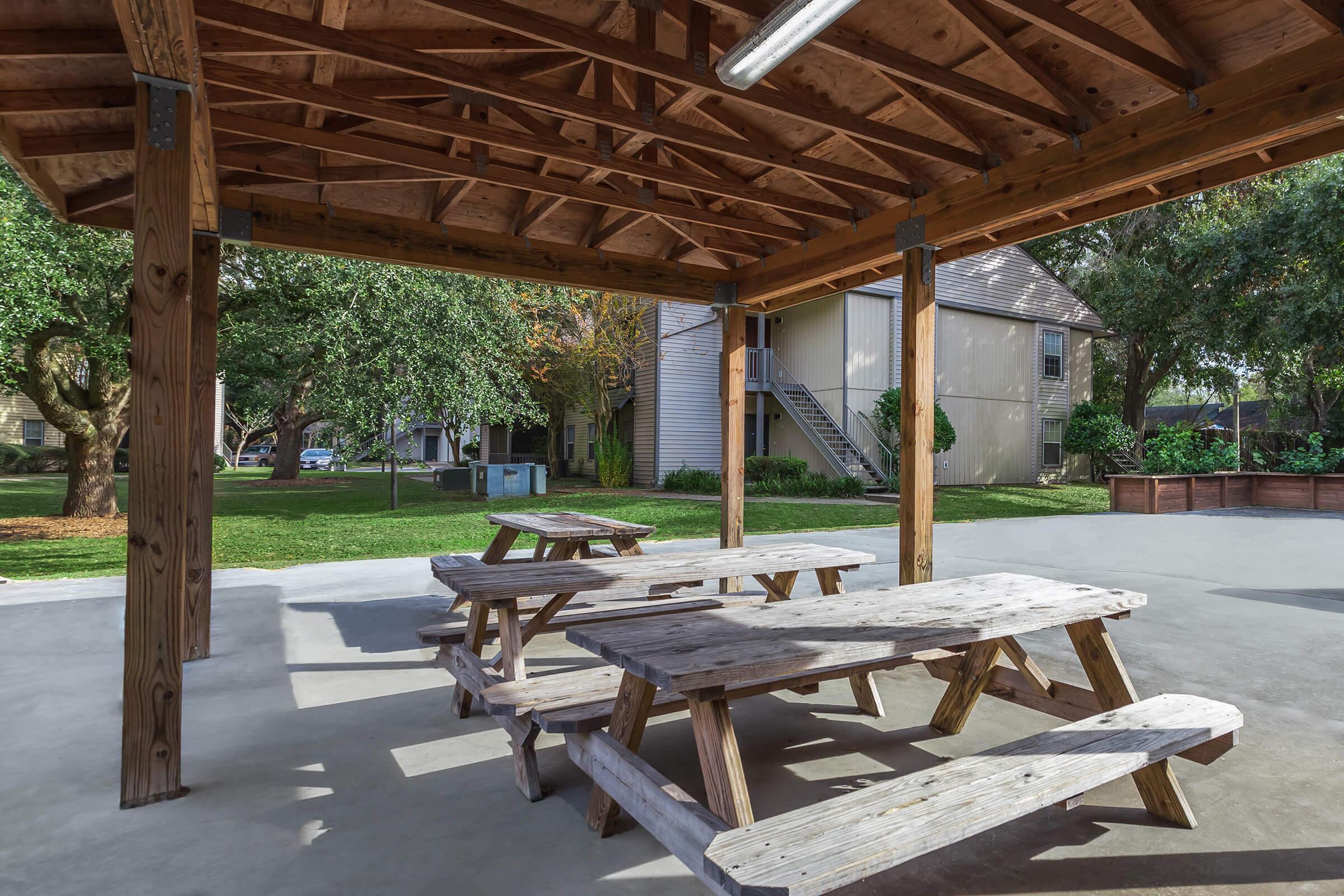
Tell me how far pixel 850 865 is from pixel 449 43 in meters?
3.86

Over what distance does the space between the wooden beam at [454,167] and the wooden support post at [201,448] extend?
41.3 inches

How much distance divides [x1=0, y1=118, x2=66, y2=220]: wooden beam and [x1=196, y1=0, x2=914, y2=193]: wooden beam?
4.60ft

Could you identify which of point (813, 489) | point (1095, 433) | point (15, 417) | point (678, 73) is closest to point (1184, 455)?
point (1095, 433)

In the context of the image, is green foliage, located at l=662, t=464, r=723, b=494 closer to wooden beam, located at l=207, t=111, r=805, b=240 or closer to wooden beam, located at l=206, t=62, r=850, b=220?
wooden beam, located at l=207, t=111, r=805, b=240

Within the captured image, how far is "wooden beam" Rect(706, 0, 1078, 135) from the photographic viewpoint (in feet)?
10.1

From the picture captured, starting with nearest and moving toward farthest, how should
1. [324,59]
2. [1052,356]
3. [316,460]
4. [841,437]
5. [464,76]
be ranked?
[464,76], [324,59], [841,437], [1052,356], [316,460]

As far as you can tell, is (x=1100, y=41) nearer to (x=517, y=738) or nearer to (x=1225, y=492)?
(x=517, y=738)

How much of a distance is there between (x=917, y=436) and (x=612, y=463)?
14.3 meters

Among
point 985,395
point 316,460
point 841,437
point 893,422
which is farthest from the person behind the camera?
point 316,460

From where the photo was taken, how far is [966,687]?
333 cm

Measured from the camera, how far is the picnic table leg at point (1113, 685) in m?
2.58

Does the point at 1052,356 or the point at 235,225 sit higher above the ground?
the point at 1052,356

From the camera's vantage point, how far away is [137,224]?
9.02 feet

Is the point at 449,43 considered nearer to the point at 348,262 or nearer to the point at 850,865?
the point at 850,865
